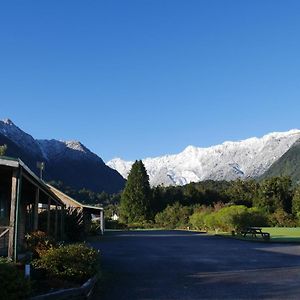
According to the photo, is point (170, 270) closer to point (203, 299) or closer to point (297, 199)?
point (203, 299)

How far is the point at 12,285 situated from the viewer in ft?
30.3

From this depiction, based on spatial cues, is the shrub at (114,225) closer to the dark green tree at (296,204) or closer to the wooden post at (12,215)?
the dark green tree at (296,204)

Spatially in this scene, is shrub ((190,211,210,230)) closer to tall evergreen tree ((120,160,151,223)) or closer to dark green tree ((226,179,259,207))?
tall evergreen tree ((120,160,151,223))

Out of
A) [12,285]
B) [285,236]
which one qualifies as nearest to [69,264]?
[12,285]

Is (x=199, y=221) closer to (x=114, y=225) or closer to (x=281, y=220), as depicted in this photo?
(x=281, y=220)

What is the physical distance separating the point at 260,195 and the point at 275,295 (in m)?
84.0

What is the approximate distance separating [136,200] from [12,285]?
90571mm

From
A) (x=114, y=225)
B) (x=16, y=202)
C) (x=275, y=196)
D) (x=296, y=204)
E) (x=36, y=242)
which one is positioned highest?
(x=275, y=196)

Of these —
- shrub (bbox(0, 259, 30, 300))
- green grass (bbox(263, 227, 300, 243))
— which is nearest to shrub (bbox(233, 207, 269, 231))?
green grass (bbox(263, 227, 300, 243))

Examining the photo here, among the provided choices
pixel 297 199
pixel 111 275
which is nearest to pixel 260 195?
pixel 297 199

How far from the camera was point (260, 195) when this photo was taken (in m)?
93.6

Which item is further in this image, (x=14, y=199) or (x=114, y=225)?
(x=114, y=225)

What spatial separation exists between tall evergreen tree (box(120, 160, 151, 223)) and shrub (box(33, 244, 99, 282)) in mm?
84044

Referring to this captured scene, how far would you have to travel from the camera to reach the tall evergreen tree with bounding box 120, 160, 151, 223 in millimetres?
99250
